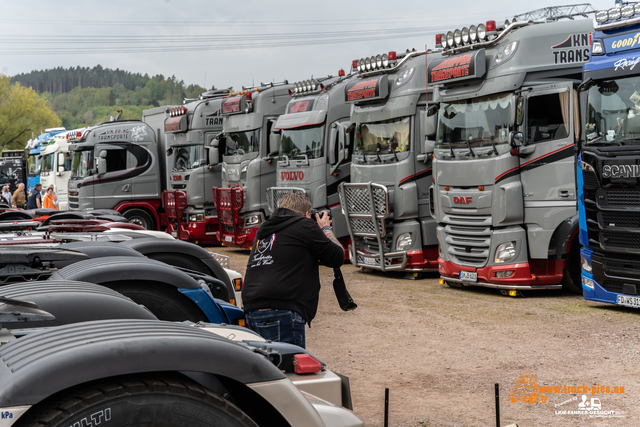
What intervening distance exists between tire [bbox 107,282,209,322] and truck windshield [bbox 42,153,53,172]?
77.7 feet

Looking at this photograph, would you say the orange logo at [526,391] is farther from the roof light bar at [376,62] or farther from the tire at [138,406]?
the roof light bar at [376,62]

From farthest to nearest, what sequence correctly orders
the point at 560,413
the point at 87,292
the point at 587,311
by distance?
1. the point at 587,311
2. the point at 560,413
3. the point at 87,292

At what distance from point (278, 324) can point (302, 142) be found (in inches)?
434

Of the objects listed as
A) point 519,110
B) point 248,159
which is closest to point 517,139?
point 519,110

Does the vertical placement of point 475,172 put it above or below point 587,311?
above

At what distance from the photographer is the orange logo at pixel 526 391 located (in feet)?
19.3

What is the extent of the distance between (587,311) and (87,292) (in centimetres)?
816

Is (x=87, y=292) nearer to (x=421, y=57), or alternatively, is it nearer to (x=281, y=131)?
(x=421, y=57)

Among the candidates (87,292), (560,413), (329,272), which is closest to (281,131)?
(329,272)

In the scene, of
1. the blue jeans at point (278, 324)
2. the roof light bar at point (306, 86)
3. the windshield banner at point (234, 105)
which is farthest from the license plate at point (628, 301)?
the windshield banner at point (234, 105)

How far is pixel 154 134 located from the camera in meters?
23.3

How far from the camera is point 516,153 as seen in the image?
10.6m

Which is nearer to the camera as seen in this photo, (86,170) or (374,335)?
(374,335)

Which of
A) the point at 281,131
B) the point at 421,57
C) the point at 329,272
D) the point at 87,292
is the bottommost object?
the point at 329,272
